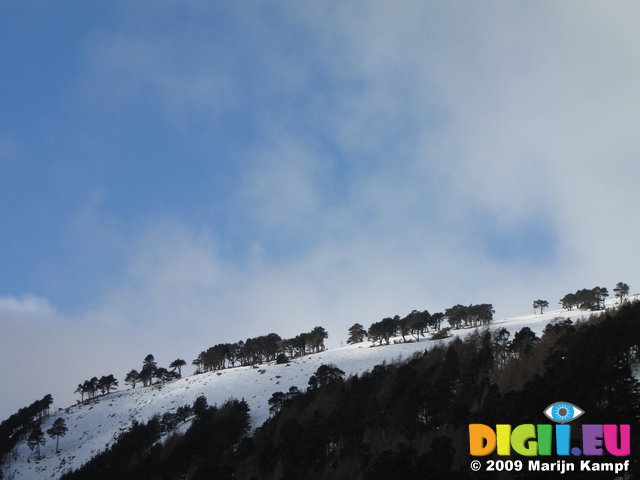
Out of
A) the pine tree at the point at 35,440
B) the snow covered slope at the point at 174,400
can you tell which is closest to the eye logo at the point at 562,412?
the snow covered slope at the point at 174,400

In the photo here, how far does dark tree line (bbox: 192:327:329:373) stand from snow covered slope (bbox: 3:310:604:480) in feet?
61.7

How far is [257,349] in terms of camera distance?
4798 inches

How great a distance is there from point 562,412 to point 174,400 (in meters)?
76.2

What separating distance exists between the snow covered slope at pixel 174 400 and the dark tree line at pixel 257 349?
18.8 m

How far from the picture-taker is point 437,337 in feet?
319

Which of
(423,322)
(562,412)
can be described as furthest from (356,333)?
(562,412)

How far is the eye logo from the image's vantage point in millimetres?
29734

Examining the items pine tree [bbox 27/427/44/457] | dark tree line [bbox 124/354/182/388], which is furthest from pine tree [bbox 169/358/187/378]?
pine tree [bbox 27/427/44/457]

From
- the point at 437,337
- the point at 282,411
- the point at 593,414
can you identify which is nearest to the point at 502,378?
the point at 593,414

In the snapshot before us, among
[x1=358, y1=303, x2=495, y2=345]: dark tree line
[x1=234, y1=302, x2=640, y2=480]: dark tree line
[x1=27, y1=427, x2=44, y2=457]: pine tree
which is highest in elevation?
[x1=358, y1=303, x2=495, y2=345]: dark tree line

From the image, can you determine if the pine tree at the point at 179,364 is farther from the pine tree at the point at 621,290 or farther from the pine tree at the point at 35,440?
the pine tree at the point at 621,290

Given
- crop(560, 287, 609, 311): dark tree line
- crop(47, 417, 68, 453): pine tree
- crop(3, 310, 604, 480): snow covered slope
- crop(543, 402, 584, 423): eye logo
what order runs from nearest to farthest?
crop(543, 402, 584, 423): eye logo → crop(3, 310, 604, 480): snow covered slope → crop(47, 417, 68, 453): pine tree → crop(560, 287, 609, 311): dark tree line

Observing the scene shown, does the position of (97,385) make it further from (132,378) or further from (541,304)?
(541,304)

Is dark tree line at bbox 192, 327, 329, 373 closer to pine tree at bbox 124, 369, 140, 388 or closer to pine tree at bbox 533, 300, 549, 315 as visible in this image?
pine tree at bbox 124, 369, 140, 388
